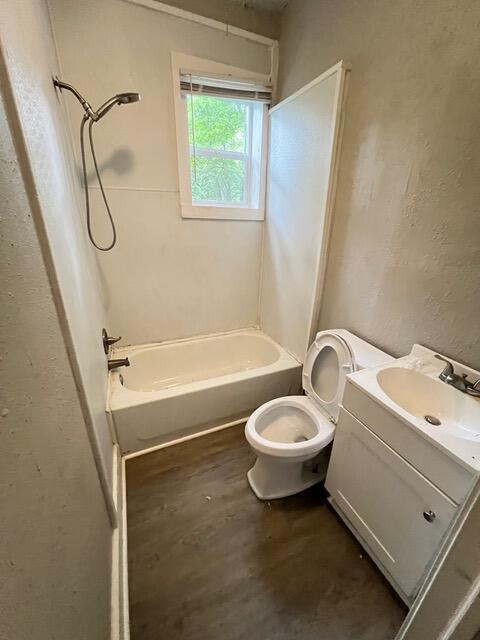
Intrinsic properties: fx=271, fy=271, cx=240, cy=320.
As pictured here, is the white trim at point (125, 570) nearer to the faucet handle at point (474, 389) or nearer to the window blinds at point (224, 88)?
the faucet handle at point (474, 389)

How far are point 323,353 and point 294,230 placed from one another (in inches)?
33.7

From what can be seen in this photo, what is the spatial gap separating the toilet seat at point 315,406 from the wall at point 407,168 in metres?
0.24

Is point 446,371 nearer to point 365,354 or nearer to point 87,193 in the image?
point 365,354

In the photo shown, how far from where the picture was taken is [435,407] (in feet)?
3.59

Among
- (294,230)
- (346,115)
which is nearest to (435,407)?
(294,230)

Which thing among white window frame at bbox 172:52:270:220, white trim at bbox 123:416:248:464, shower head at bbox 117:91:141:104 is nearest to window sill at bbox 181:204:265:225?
white window frame at bbox 172:52:270:220

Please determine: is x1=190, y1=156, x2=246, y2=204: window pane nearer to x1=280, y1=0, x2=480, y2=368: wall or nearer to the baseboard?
x1=280, y1=0, x2=480, y2=368: wall

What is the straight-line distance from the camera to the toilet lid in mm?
1332

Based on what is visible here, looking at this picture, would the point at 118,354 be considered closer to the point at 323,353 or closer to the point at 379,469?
the point at 323,353

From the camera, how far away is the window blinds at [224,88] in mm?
1699

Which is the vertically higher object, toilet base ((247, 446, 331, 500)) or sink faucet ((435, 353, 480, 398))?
sink faucet ((435, 353, 480, 398))

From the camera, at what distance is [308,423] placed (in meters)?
1.51

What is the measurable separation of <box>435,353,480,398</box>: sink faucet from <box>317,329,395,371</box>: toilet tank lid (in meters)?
0.22

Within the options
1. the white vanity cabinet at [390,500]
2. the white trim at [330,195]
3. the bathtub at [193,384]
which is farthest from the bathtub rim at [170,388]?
the white vanity cabinet at [390,500]
